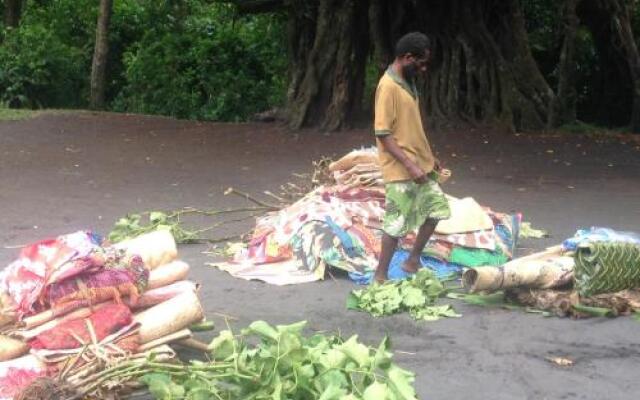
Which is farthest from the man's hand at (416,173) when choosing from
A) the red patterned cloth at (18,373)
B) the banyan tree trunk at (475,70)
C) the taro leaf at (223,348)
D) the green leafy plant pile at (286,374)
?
the banyan tree trunk at (475,70)

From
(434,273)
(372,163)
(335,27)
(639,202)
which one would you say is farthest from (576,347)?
(335,27)

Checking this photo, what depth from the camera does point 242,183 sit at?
12.4m

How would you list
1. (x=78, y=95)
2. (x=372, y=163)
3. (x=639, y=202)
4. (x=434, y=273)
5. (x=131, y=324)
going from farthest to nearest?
(x=78, y=95) < (x=639, y=202) < (x=372, y=163) < (x=434, y=273) < (x=131, y=324)

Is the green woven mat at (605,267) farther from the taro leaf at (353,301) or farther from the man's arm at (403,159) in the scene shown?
the taro leaf at (353,301)

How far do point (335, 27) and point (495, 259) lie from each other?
978cm

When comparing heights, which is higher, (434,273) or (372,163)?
(372,163)

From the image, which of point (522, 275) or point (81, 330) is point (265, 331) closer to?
point (81, 330)

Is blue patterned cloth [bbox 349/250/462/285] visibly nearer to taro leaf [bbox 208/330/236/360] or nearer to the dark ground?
the dark ground

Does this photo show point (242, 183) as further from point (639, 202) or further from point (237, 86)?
point (237, 86)

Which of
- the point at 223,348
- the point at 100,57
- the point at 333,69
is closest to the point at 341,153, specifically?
the point at 333,69

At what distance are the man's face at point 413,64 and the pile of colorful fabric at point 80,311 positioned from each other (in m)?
2.51

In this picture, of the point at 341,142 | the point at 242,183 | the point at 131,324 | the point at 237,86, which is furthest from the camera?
the point at 237,86

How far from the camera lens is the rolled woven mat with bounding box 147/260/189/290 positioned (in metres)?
5.21

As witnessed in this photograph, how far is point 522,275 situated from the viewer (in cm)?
605
